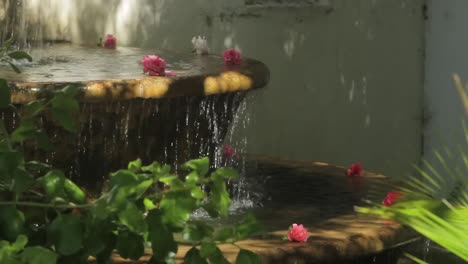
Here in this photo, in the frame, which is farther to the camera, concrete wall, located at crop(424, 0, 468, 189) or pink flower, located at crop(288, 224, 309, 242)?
concrete wall, located at crop(424, 0, 468, 189)

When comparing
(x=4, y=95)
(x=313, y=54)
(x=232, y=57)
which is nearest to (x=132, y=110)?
(x=232, y=57)

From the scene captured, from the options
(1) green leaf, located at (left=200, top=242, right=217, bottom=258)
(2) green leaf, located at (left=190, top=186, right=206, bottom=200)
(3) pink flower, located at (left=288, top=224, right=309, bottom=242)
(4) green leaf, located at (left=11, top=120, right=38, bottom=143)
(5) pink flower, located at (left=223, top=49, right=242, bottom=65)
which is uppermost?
(5) pink flower, located at (left=223, top=49, right=242, bottom=65)

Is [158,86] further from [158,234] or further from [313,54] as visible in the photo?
[313,54]

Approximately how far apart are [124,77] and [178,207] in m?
1.30

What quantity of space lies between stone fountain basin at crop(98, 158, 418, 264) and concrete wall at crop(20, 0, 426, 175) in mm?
1448

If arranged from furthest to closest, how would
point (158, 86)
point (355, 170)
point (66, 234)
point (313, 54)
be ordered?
1. point (313, 54)
2. point (355, 170)
3. point (158, 86)
4. point (66, 234)

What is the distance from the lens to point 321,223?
454cm

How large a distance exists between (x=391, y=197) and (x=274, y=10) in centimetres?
300

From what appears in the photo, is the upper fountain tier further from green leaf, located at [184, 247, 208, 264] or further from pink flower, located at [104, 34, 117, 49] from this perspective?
green leaf, located at [184, 247, 208, 264]

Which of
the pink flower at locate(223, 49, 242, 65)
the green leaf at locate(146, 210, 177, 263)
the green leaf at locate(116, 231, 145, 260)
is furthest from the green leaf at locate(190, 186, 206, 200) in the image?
the pink flower at locate(223, 49, 242, 65)

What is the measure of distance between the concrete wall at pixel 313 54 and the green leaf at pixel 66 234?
13.0 ft

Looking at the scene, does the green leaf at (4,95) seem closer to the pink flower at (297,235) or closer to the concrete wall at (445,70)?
the pink flower at (297,235)

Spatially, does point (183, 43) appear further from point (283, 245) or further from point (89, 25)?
point (283, 245)

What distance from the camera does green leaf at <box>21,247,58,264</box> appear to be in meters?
3.05
